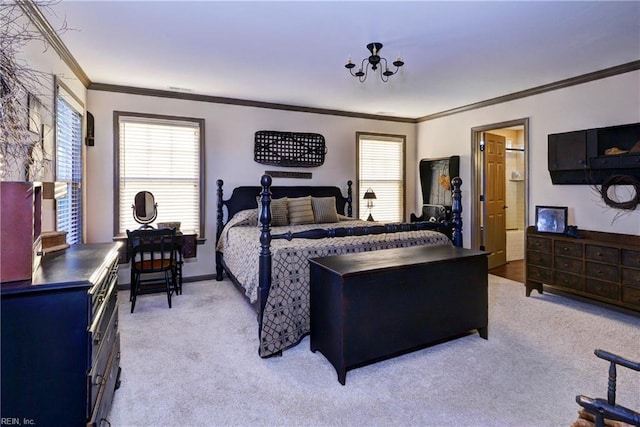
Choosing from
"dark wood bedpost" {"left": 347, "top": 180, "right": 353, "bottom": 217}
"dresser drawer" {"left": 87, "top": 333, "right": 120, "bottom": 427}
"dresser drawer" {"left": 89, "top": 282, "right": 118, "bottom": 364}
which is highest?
"dark wood bedpost" {"left": 347, "top": 180, "right": 353, "bottom": 217}

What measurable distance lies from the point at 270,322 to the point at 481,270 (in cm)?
176

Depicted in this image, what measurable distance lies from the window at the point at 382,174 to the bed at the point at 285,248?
171 centimetres

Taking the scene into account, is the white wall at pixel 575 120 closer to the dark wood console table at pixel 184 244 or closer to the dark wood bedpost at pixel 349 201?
the dark wood bedpost at pixel 349 201

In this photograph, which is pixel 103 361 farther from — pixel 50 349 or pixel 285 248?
pixel 285 248

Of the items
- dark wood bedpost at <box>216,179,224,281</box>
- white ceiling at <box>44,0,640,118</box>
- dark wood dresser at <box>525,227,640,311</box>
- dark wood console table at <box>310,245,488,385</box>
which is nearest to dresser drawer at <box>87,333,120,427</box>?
dark wood console table at <box>310,245,488,385</box>

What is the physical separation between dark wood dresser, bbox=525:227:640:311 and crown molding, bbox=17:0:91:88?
5142 millimetres

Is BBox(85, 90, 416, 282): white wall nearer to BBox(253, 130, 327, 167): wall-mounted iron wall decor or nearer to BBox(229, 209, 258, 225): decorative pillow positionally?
BBox(253, 130, 327, 167): wall-mounted iron wall decor

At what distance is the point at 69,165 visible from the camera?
11.8ft

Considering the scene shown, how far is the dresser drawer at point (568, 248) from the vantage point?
3.68m

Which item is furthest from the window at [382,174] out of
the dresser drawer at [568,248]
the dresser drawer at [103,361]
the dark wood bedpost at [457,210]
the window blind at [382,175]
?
the dresser drawer at [103,361]

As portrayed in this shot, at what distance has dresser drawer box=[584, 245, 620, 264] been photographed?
3.37m

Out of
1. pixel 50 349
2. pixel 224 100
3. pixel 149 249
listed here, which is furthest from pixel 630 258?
pixel 224 100

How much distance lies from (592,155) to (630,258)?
3.83ft

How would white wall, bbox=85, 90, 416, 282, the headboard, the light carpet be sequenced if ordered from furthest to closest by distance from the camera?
the headboard
white wall, bbox=85, 90, 416, 282
the light carpet
